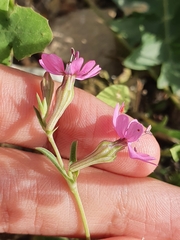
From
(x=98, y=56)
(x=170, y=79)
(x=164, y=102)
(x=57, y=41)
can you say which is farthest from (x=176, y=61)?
(x=57, y=41)

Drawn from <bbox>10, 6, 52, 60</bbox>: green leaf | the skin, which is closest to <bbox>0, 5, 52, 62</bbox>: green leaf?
<bbox>10, 6, 52, 60</bbox>: green leaf

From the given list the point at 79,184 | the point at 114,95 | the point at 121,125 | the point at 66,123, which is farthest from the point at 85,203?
the point at 114,95

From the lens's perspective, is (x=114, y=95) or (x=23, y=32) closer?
(x=23, y=32)

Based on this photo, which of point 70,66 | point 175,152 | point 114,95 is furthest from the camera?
point 114,95

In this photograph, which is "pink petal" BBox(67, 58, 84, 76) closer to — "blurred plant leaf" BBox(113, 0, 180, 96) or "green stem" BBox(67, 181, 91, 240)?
"green stem" BBox(67, 181, 91, 240)

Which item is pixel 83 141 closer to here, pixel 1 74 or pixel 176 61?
pixel 1 74

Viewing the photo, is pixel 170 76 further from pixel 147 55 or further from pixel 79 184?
Answer: pixel 79 184

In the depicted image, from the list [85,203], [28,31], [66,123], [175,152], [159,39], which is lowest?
[85,203]
